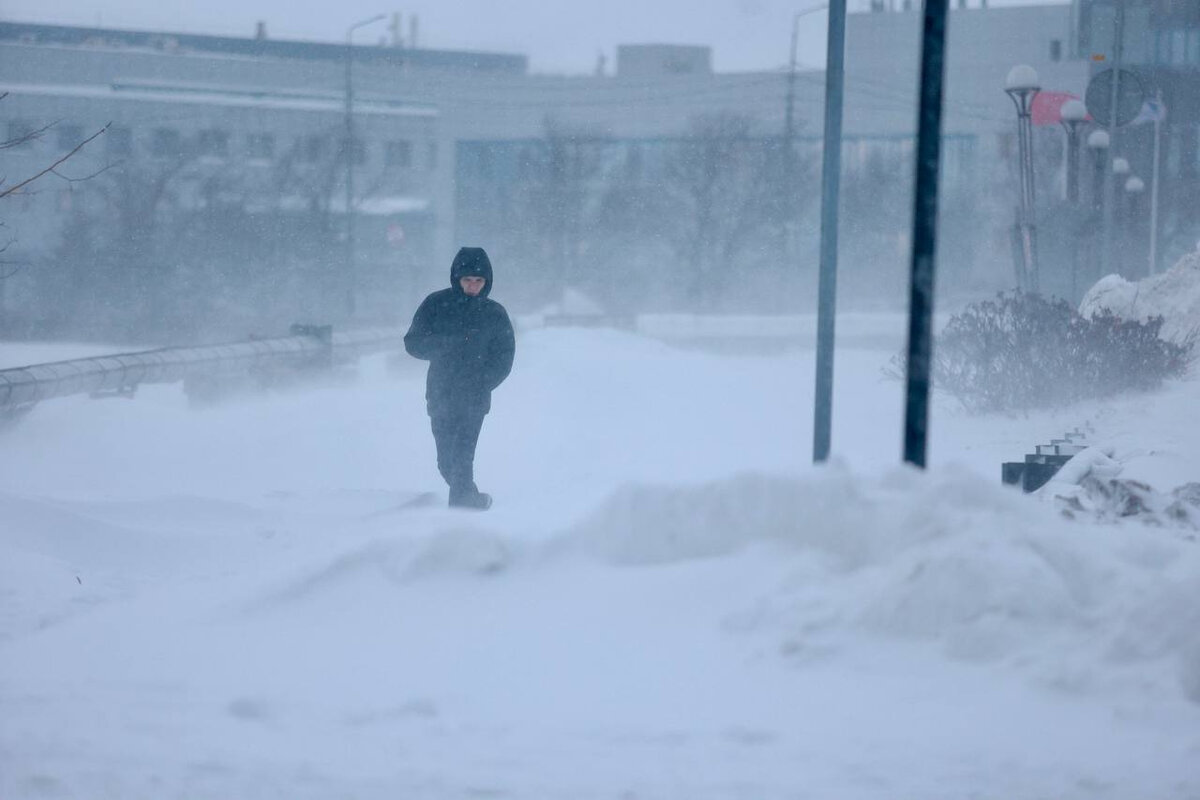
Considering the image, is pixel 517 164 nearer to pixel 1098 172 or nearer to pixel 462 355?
pixel 1098 172

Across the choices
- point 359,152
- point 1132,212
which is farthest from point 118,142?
point 1132,212

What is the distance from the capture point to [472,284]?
7434 millimetres

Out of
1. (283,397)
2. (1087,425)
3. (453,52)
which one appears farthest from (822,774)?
(453,52)

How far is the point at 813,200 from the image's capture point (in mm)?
44562

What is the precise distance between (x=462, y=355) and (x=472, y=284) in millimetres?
410

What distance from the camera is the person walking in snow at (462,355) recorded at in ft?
24.1

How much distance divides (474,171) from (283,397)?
3682cm

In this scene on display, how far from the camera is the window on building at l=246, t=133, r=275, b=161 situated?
149 feet

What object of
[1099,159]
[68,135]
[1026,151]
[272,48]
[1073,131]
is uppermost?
[272,48]

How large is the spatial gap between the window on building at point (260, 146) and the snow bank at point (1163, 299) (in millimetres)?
33118

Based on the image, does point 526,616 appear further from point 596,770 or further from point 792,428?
point 792,428

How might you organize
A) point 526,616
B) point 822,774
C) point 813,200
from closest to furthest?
point 822,774 → point 526,616 → point 813,200

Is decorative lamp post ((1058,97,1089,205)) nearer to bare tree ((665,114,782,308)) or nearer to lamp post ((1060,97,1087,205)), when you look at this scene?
lamp post ((1060,97,1087,205))

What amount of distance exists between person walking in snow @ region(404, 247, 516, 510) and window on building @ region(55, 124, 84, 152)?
135ft
